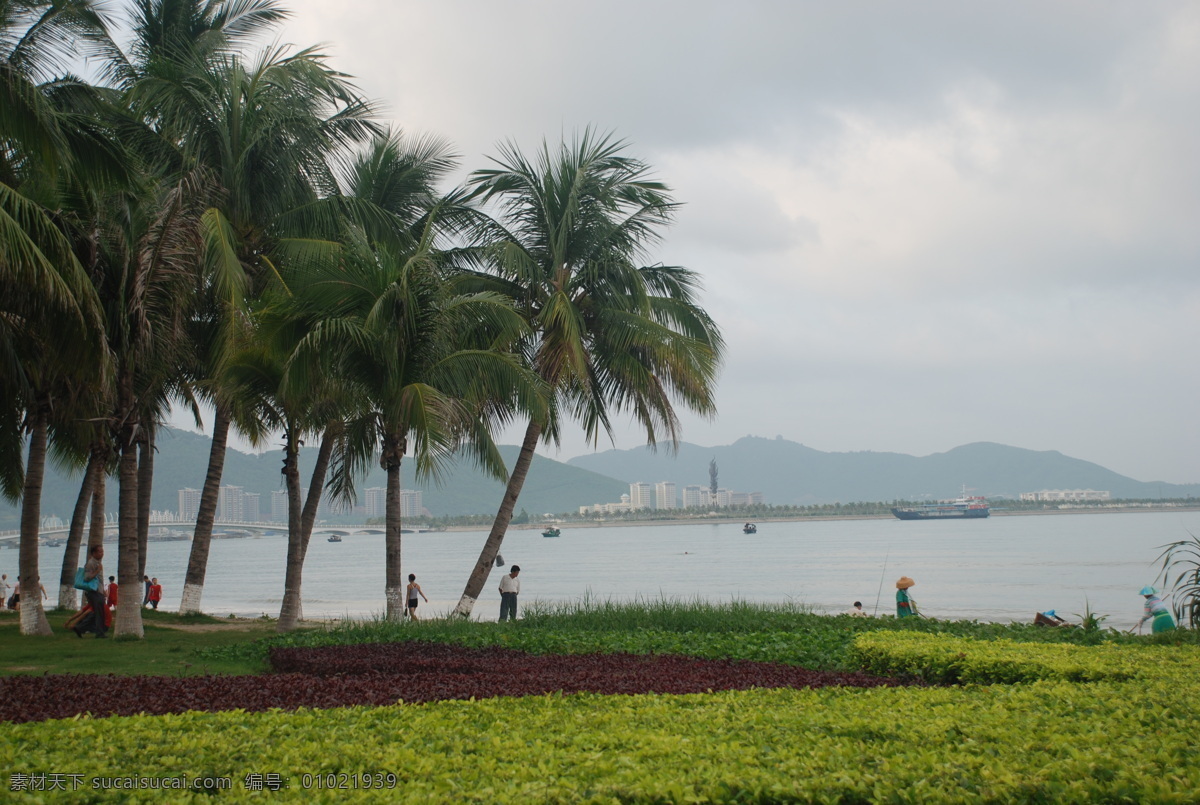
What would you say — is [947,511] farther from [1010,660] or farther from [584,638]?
[1010,660]

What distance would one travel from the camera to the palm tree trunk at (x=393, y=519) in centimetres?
1526

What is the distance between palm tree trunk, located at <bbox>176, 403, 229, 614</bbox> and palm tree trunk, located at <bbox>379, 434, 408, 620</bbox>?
4.41 metres

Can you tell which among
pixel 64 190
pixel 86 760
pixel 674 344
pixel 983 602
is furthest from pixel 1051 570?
pixel 86 760

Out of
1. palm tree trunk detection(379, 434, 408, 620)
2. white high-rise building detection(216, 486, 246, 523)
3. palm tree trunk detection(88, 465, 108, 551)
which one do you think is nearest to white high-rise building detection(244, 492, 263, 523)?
white high-rise building detection(216, 486, 246, 523)

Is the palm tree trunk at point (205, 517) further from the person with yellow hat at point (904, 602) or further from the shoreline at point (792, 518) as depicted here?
the shoreline at point (792, 518)

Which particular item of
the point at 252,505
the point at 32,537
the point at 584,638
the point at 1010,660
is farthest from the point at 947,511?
the point at 1010,660

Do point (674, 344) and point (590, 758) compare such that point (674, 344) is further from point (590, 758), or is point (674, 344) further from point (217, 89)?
point (590, 758)

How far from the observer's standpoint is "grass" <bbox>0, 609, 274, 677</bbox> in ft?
34.9

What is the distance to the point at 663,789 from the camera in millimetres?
4004

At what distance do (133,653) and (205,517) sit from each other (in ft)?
24.3

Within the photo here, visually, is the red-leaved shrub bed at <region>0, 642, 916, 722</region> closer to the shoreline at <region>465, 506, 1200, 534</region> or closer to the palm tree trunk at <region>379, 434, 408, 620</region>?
the palm tree trunk at <region>379, 434, 408, 620</region>

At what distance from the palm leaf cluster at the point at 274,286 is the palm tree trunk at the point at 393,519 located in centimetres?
5

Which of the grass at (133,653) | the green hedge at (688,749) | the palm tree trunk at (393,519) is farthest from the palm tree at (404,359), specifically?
the green hedge at (688,749)

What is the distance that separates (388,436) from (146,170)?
24.4 ft
